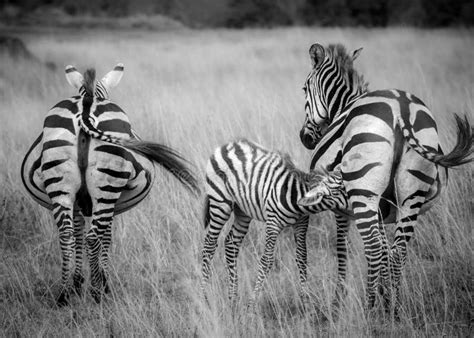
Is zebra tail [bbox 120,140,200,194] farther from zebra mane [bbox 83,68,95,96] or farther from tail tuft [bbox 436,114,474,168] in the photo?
tail tuft [bbox 436,114,474,168]

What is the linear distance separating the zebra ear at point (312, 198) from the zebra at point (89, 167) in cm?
120

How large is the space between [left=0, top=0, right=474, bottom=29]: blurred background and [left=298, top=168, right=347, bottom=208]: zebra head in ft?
85.3

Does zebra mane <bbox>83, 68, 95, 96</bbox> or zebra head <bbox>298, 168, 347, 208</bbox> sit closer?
zebra head <bbox>298, 168, 347, 208</bbox>

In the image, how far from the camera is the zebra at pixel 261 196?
432cm

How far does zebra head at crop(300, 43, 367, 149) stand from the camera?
201 inches

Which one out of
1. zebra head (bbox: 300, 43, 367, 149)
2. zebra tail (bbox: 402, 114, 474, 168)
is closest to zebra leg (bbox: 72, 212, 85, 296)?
zebra head (bbox: 300, 43, 367, 149)

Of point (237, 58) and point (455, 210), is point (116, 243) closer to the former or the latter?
point (455, 210)

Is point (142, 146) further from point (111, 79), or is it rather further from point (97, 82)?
point (111, 79)

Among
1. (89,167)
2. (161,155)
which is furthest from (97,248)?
(161,155)

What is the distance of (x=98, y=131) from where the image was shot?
14.8 feet

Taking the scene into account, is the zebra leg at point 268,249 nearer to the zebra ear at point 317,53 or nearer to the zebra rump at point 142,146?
the zebra rump at point 142,146

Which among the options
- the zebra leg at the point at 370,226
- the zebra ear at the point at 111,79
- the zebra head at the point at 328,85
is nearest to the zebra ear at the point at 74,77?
the zebra ear at the point at 111,79

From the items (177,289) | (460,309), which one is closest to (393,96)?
(460,309)

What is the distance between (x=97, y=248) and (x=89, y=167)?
2.70 ft
